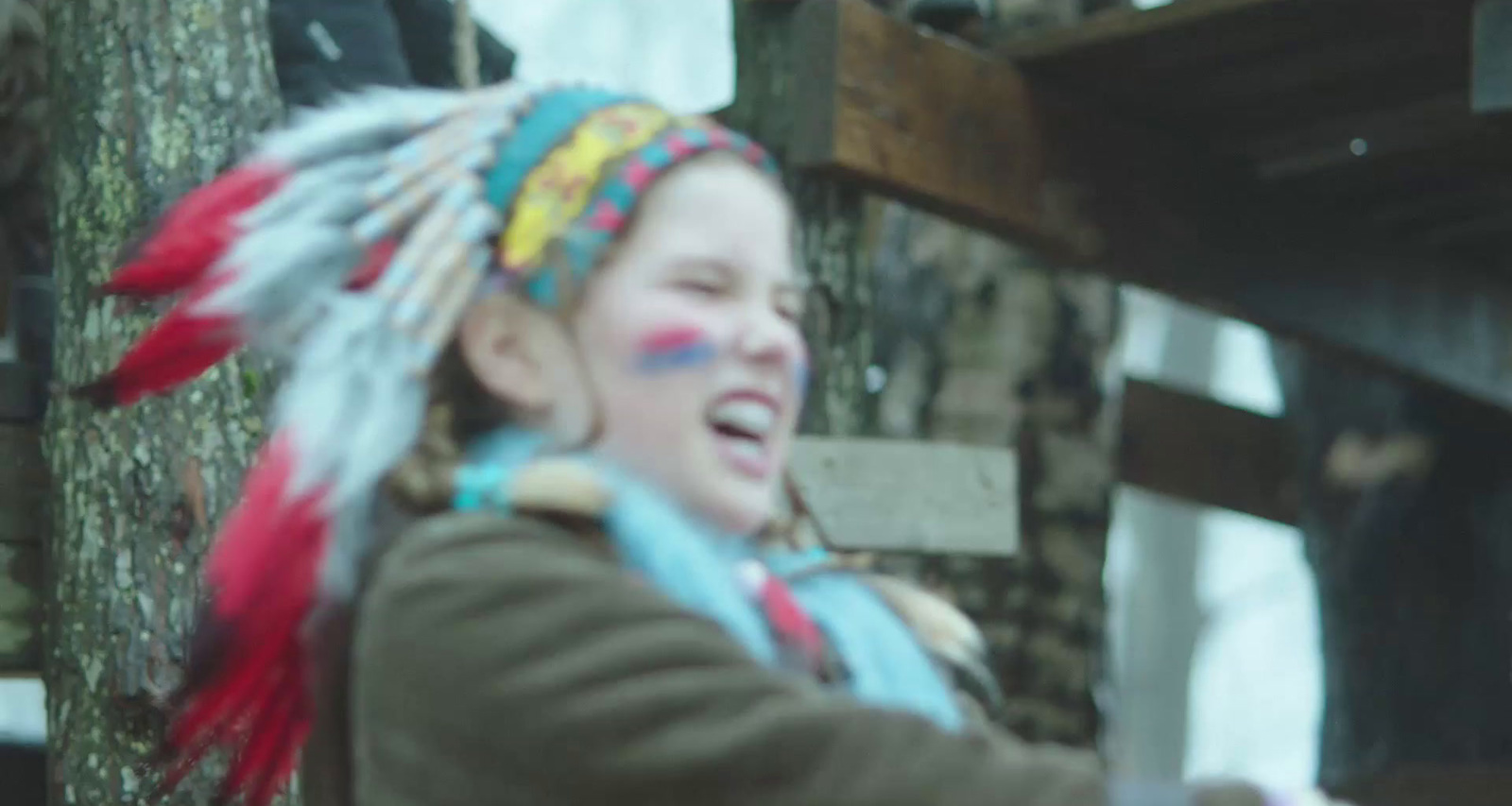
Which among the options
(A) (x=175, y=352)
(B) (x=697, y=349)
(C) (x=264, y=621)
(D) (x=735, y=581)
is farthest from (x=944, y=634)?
(A) (x=175, y=352)


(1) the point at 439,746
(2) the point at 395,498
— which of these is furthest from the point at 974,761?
(2) the point at 395,498

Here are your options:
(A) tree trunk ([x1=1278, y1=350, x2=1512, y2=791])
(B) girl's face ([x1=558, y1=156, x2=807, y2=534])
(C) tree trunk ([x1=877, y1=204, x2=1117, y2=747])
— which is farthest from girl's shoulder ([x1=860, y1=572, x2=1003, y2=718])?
(A) tree trunk ([x1=1278, y1=350, x2=1512, y2=791])

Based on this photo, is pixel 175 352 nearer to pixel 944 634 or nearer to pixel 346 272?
pixel 346 272

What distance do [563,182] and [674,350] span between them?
214mm

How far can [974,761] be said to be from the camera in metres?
2.27

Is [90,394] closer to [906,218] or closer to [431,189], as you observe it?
[431,189]

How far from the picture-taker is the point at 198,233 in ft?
8.66

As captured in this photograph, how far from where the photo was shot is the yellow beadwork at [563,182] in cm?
253

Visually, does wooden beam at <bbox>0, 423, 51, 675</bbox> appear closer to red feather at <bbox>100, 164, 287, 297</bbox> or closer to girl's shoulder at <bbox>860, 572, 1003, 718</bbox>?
red feather at <bbox>100, 164, 287, 297</bbox>

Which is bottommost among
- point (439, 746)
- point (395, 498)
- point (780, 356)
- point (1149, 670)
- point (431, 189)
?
point (1149, 670)

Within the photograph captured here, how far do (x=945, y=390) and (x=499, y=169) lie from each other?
12.4ft

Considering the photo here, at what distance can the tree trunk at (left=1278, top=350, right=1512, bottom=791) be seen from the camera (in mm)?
7094

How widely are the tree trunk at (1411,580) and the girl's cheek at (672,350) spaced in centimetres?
492

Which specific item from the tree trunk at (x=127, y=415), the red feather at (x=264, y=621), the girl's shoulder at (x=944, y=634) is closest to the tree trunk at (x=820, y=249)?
the tree trunk at (x=127, y=415)
